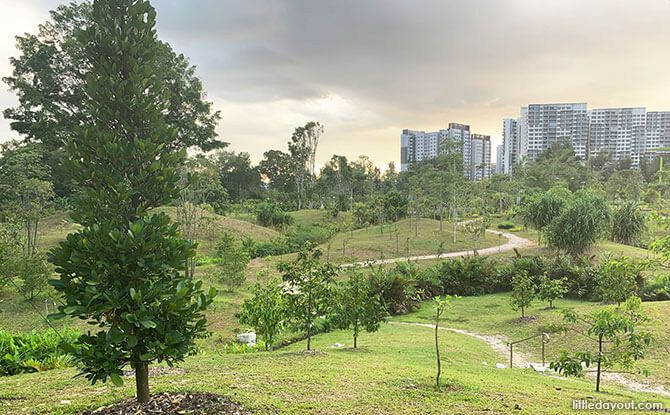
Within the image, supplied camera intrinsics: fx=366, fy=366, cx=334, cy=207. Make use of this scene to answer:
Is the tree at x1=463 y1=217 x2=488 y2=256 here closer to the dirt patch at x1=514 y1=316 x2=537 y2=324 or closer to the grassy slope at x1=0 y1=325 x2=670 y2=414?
the dirt patch at x1=514 y1=316 x2=537 y2=324

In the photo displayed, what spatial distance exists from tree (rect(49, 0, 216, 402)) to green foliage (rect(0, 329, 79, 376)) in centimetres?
316

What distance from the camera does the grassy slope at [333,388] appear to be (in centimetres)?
387

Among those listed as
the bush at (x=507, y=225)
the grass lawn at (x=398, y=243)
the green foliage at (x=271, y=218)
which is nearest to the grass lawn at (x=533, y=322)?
the grass lawn at (x=398, y=243)

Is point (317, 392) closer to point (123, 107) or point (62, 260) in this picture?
point (62, 260)

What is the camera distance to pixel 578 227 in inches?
731

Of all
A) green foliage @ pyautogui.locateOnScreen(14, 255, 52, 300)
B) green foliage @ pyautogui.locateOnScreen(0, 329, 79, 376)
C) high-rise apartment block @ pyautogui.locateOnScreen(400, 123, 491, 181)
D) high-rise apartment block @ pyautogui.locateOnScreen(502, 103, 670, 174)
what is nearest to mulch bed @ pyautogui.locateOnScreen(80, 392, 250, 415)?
green foliage @ pyautogui.locateOnScreen(0, 329, 79, 376)

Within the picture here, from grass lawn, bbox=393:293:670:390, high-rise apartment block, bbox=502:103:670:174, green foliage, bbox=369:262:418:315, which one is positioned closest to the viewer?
grass lawn, bbox=393:293:670:390

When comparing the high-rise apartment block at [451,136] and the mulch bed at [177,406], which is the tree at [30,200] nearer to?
the mulch bed at [177,406]

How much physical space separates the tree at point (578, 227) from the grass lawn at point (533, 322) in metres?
6.24

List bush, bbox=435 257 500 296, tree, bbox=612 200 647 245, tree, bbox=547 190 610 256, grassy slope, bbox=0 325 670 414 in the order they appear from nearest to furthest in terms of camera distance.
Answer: grassy slope, bbox=0 325 670 414 → bush, bbox=435 257 500 296 → tree, bbox=547 190 610 256 → tree, bbox=612 200 647 245

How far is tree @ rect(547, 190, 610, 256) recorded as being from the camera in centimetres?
1850

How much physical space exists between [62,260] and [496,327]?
1106 centimetres

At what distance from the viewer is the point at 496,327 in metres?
10.9

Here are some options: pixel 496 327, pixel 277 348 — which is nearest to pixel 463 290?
pixel 496 327
